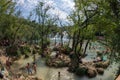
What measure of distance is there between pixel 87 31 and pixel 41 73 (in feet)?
50.3

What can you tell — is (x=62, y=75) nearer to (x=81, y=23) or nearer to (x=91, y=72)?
(x=91, y=72)

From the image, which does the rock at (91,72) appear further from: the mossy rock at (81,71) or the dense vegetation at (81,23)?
the dense vegetation at (81,23)

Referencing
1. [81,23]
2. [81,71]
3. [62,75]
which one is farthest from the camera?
[81,23]

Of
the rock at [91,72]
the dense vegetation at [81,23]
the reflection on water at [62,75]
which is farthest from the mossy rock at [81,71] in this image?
the dense vegetation at [81,23]

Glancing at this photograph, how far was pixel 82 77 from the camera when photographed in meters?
41.3

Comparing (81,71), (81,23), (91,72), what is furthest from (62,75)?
(81,23)

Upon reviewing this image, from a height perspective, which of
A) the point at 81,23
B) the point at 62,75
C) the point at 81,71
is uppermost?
the point at 81,23

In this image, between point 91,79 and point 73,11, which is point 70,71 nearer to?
point 91,79

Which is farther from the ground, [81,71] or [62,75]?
[81,71]

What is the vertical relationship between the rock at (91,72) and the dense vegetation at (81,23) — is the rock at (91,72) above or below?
below

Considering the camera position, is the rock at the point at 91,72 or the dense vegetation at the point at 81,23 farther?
the rock at the point at 91,72

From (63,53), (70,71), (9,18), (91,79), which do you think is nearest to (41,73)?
(70,71)

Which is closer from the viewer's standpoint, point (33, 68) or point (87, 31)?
point (33, 68)

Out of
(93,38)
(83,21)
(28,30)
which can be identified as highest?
(83,21)
